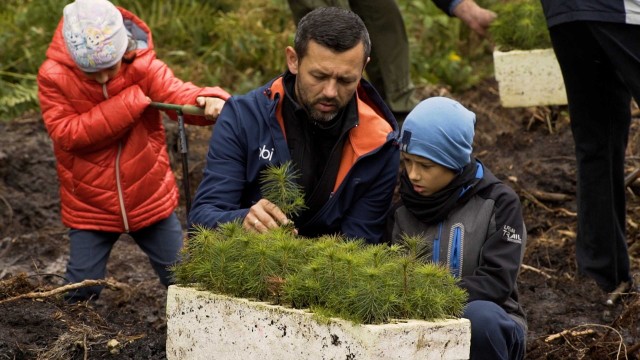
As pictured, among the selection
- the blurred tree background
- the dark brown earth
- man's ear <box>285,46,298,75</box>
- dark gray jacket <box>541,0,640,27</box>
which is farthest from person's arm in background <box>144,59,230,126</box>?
the blurred tree background

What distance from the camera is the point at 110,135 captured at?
501 centimetres

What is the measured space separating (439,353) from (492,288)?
582 millimetres

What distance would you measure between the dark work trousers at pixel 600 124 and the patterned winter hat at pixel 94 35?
196cm

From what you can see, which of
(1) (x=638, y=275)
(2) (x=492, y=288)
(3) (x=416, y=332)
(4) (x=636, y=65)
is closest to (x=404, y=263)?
(3) (x=416, y=332)

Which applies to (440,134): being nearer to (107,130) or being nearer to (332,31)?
(332,31)

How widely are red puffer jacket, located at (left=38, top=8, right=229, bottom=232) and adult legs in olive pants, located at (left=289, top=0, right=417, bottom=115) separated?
5.92 feet

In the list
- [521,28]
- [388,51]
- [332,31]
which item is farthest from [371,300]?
[521,28]

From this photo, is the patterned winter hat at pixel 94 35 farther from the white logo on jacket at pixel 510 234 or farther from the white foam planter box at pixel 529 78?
the white foam planter box at pixel 529 78

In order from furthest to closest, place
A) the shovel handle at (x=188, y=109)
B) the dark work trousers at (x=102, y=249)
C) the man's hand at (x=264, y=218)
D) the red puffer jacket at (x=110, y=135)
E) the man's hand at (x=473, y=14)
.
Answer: the man's hand at (x=473, y=14), the dark work trousers at (x=102, y=249), the red puffer jacket at (x=110, y=135), the shovel handle at (x=188, y=109), the man's hand at (x=264, y=218)

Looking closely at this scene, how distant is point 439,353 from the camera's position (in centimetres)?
341

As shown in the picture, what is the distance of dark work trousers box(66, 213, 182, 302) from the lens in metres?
5.16

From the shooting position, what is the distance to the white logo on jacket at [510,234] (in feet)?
13.0

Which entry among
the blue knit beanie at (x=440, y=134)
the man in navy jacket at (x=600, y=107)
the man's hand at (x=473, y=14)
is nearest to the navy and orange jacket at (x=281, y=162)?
the blue knit beanie at (x=440, y=134)

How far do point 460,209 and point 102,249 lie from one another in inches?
78.5
